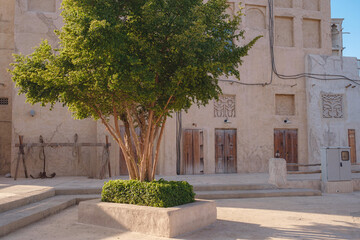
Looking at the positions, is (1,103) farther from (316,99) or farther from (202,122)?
(316,99)

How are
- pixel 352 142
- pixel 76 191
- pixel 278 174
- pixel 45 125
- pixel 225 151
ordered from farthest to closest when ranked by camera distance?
pixel 352 142
pixel 225 151
pixel 45 125
pixel 278 174
pixel 76 191

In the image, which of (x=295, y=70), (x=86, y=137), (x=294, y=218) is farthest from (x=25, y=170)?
(x=295, y=70)

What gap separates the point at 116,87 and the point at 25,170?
9106 millimetres

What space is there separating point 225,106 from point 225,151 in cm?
222

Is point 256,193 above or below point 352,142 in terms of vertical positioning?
below

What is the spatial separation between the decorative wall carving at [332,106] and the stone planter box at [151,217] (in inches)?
505

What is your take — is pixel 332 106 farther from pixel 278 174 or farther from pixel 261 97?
pixel 278 174

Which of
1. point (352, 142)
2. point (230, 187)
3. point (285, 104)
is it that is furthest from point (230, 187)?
point (352, 142)

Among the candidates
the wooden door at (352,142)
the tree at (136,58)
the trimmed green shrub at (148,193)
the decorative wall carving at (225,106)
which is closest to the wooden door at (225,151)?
the decorative wall carving at (225,106)

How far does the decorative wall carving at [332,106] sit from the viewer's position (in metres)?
17.5

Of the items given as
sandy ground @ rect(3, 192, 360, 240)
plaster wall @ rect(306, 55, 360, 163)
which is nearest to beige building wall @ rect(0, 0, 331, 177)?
plaster wall @ rect(306, 55, 360, 163)

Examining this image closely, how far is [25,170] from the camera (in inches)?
524

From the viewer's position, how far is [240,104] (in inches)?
651

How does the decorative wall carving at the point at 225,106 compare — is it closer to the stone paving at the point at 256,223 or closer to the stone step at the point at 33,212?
the stone paving at the point at 256,223
